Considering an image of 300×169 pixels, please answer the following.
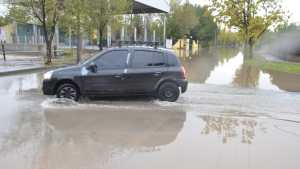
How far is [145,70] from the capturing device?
34.4 feet

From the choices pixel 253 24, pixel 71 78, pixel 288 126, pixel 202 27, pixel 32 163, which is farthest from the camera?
pixel 202 27

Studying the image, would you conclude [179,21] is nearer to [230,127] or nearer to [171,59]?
[171,59]

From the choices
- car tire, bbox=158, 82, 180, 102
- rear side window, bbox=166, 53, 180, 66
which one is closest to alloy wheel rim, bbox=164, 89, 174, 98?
car tire, bbox=158, 82, 180, 102

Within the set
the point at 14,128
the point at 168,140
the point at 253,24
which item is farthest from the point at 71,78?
the point at 253,24

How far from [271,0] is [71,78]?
27.6m

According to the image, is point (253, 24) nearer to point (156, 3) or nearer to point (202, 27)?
point (156, 3)

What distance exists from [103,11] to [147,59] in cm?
2018

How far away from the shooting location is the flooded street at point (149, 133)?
18.4 feet

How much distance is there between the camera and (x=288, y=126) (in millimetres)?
8156

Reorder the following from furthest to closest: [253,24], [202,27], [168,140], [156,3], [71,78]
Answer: [202,27], [156,3], [253,24], [71,78], [168,140]

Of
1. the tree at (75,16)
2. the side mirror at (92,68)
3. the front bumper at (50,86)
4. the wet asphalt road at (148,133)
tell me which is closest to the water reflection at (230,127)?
the wet asphalt road at (148,133)

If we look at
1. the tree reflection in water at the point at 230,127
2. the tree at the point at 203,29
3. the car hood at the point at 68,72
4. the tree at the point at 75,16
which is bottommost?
the tree reflection in water at the point at 230,127

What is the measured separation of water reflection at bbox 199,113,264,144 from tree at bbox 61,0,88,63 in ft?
53.5

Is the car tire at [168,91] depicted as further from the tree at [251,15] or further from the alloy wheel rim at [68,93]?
the tree at [251,15]
